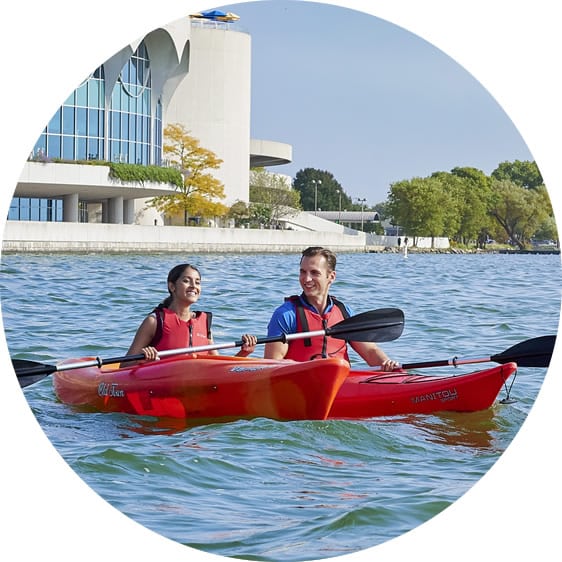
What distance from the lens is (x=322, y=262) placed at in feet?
18.8

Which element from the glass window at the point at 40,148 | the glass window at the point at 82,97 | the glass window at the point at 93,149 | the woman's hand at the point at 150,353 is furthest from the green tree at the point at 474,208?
the woman's hand at the point at 150,353

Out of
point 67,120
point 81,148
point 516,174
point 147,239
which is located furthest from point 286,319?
point 516,174

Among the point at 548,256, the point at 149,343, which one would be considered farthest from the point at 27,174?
the point at 149,343

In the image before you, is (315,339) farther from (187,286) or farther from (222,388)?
(187,286)

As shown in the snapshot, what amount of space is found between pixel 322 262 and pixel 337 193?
160 ft

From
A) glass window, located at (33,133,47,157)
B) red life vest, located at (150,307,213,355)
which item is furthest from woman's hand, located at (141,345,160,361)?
glass window, located at (33,133,47,157)

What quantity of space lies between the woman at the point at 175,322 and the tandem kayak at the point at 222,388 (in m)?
0.17

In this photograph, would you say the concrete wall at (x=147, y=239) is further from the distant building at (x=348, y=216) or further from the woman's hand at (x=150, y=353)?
the woman's hand at (x=150, y=353)

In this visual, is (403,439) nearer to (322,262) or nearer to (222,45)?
(322,262)

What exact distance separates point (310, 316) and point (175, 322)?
0.83 meters

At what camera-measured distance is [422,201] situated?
146ft

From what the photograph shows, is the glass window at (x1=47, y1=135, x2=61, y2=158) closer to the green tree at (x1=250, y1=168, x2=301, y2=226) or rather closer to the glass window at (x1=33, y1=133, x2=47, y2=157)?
the glass window at (x1=33, y1=133, x2=47, y2=157)

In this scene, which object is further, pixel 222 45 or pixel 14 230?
pixel 222 45

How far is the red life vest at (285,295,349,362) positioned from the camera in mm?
5855
